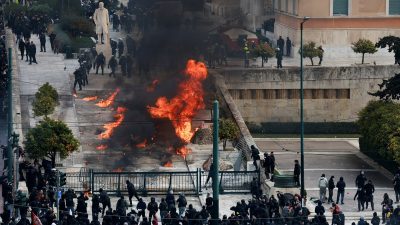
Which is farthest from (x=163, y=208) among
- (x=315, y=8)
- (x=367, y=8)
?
(x=367, y=8)

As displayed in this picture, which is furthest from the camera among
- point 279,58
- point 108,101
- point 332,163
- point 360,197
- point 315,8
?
point 315,8

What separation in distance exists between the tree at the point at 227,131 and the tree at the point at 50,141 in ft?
22.2

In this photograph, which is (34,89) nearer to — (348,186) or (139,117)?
(139,117)

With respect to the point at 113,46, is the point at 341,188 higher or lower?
lower

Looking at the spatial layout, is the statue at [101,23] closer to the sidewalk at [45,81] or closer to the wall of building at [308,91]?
the sidewalk at [45,81]

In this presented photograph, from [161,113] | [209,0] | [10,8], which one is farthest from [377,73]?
[10,8]

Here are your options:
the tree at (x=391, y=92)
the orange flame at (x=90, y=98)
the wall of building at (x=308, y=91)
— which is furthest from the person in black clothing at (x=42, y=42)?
the tree at (x=391, y=92)

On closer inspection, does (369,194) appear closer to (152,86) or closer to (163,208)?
(163,208)

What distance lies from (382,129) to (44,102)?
13.3 meters

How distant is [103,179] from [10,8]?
127 feet

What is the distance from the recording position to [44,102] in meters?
66.1

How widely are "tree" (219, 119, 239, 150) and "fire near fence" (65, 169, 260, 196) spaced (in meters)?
5.20

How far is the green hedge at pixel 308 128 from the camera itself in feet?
262

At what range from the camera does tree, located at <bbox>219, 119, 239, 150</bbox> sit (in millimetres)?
64062
